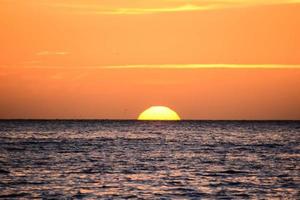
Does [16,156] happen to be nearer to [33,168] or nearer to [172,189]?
[33,168]

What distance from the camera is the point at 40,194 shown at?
45.5 meters

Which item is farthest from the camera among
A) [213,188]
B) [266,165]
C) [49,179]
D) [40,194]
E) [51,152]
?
[51,152]

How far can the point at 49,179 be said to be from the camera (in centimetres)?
5391

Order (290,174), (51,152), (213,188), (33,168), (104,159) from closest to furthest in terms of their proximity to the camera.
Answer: (213,188)
(290,174)
(33,168)
(104,159)
(51,152)

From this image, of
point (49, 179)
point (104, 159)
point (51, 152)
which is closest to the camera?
point (49, 179)

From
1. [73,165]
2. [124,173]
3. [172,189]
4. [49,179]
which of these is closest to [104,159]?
[73,165]

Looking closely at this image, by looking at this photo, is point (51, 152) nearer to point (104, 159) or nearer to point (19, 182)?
point (104, 159)

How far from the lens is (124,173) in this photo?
5962cm

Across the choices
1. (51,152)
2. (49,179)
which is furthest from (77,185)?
(51,152)

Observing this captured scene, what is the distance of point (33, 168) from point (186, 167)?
14855 mm

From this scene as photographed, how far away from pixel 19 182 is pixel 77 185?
5.22 metres

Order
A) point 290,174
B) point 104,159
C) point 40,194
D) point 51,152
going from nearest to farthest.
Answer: point 40,194 → point 290,174 → point 104,159 → point 51,152

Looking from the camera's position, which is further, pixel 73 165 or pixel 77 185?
pixel 73 165

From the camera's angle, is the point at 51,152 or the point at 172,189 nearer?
the point at 172,189
